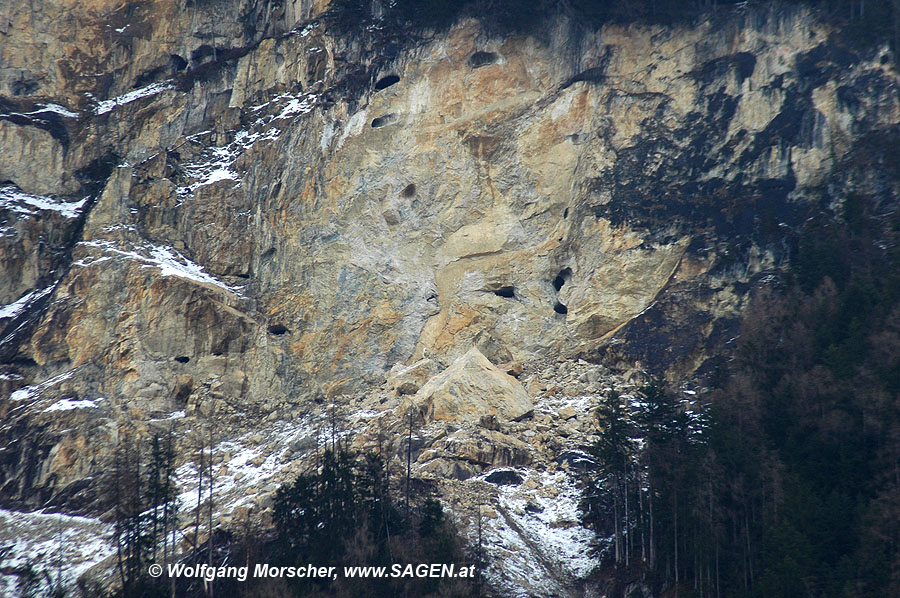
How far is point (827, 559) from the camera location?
29.1 m

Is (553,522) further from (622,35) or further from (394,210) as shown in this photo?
(622,35)

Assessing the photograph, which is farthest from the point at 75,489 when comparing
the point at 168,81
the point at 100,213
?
the point at 168,81

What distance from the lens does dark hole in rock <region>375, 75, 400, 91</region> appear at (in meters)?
51.6

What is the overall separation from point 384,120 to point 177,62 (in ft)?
47.7

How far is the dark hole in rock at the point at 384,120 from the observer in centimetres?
5084

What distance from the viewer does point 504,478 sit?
3772 cm

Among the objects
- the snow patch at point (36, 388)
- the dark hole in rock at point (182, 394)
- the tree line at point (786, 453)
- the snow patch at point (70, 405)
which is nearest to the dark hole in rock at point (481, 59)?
the tree line at point (786, 453)

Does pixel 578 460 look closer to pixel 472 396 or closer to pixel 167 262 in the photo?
pixel 472 396

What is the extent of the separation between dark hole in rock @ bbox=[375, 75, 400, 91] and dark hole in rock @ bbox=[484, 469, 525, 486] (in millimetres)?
24210

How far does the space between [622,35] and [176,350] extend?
96.2 feet

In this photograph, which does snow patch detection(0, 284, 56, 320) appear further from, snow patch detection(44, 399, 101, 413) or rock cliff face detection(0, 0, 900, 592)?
snow patch detection(44, 399, 101, 413)

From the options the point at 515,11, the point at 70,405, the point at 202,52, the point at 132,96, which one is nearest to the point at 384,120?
the point at 515,11

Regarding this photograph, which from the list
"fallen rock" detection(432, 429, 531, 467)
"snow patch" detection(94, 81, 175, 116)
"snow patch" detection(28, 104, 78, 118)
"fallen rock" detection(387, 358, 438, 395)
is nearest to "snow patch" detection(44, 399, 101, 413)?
"fallen rock" detection(387, 358, 438, 395)

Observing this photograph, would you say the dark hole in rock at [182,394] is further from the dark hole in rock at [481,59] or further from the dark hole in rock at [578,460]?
the dark hole in rock at [481,59]
